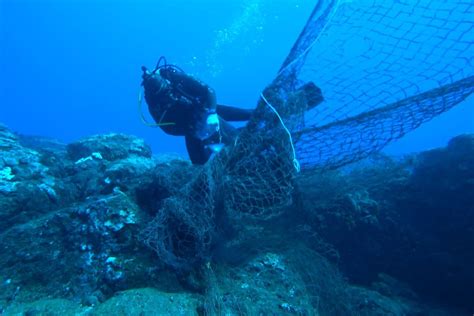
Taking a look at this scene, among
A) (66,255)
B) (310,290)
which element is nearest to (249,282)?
(310,290)

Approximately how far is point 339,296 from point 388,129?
2.32 metres

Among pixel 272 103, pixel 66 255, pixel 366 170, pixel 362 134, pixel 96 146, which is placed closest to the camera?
pixel 66 255

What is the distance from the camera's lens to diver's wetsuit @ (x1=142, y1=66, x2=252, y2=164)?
502 centimetres

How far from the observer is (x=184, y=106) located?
204 inches

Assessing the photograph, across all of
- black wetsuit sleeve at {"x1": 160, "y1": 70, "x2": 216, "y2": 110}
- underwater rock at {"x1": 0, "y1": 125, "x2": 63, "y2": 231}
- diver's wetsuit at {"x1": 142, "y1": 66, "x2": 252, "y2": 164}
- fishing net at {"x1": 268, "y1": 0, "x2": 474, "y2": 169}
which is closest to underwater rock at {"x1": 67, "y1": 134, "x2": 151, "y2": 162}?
underwater rock at {"x1": 0, "y1": 125, "x2": 63, "y2": 231}

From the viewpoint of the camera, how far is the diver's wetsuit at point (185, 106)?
502 cm

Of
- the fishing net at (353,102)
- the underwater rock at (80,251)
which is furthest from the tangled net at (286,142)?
the underwater rock at (80,251)

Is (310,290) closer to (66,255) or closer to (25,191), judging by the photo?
(66,255)

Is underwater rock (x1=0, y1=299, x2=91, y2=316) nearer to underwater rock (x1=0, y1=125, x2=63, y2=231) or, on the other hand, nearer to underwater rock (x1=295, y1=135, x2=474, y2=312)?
underwater rock (x1=0, y1=125, x2=63, y2=231)

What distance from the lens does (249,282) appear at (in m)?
3.21

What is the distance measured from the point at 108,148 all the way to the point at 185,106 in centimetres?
304

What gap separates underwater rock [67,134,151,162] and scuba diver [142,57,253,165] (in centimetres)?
235

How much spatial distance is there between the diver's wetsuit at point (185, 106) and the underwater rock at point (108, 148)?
2.32 metres

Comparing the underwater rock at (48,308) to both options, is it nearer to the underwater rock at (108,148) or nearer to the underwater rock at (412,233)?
the underwater rock at (412,233)
